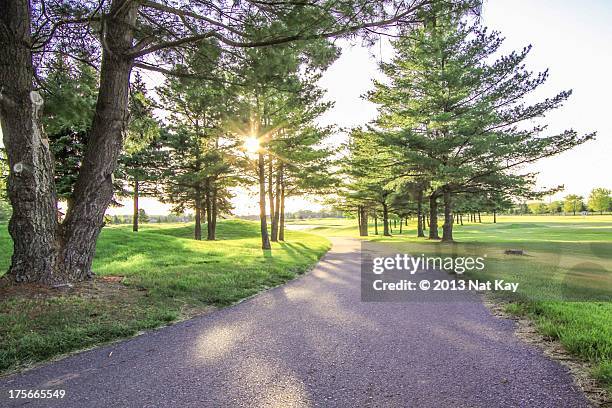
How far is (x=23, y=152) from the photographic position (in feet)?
16.7

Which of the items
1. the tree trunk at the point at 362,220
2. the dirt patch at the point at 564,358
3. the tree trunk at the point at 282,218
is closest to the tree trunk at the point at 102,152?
the dirt patch at the point at 564,358

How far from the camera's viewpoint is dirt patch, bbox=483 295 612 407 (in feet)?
8.62

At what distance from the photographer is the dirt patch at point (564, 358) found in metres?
2.63

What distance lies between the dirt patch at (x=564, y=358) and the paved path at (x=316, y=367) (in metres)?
0.11

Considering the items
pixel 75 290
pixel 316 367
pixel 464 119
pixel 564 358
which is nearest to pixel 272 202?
pixel 464 119

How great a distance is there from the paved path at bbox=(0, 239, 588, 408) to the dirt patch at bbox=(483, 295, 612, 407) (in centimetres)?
11

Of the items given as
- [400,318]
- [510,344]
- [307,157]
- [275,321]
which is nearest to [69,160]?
[307,157]

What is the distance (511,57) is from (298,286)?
55.3ft

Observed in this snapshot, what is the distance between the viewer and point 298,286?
7.41m

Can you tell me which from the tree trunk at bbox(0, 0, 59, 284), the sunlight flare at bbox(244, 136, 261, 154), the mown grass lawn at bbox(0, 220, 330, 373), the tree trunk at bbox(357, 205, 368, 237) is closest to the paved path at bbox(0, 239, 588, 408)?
the mown grass lawn at bbox(0, 220, 330, 373)

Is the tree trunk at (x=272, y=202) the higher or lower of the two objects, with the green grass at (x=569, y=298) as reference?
higher

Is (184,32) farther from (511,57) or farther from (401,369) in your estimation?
(511,57)

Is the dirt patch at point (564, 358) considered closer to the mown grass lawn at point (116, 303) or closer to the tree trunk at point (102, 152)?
the mown grass lawn at point (116, 303)

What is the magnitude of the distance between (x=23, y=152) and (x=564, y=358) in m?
7.59
